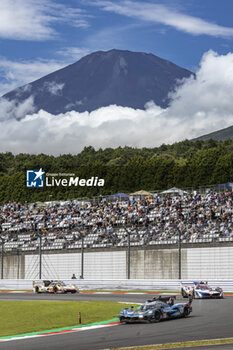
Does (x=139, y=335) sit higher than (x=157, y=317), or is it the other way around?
(x=157, y=317)

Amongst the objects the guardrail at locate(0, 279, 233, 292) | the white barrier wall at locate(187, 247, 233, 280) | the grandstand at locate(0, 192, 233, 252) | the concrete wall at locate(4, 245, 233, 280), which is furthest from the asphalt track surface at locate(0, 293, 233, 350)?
the grandstand at locate(0, 192, 233, 252)

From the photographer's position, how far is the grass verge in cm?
1900

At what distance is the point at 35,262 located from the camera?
4594 cm

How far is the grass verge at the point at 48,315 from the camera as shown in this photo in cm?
1900

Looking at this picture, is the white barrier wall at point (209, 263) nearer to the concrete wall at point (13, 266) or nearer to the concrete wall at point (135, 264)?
the concrete wall at point (135, 264)

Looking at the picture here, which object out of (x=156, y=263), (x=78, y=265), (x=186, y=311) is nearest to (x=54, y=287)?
(x=156, y=263)

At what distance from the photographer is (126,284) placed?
36125mm

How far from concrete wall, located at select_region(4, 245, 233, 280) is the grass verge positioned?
1247 centimetres

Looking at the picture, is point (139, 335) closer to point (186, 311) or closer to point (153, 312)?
point (153, 312)

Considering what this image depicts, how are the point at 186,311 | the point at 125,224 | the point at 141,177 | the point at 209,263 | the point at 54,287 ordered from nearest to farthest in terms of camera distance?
the point at 186,311 → the point at 54,287 → the point at 209,263 → the point at 125,224 → the point at 141,177

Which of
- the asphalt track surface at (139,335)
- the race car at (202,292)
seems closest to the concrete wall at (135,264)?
the race car at (202,292)

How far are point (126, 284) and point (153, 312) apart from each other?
18.2 m

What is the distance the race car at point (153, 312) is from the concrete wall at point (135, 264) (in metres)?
17.2

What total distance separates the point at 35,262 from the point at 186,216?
38.9ft
